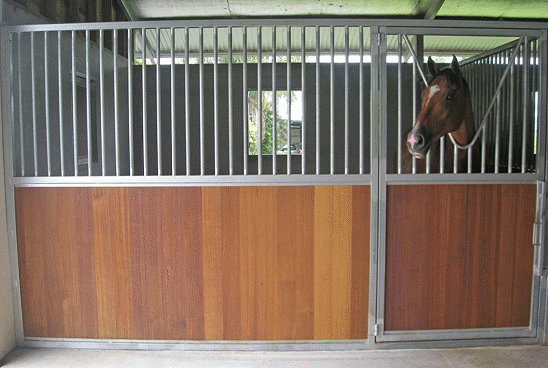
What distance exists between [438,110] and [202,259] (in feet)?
4.81

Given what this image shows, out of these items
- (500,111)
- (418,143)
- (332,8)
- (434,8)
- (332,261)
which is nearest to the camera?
(418,143)

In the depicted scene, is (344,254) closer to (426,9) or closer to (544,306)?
(544,306)

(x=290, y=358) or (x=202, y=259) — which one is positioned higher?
(x=202, y=259)

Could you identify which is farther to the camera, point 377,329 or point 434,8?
point 434,8

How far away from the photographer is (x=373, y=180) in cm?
229

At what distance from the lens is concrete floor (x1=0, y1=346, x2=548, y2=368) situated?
2201 mm

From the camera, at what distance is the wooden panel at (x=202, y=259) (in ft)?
7.57

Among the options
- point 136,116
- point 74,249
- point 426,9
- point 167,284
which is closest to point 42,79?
point 74,249

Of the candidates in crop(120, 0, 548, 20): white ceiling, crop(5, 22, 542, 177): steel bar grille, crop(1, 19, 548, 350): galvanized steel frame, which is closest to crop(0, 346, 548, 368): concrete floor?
crop(1, 19, 548, 350): galvanized steel frame

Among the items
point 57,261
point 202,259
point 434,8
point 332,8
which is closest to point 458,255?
point 202,259

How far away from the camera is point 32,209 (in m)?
2.35

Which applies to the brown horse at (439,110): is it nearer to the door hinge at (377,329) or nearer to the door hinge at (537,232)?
the door hinge at (537,232)

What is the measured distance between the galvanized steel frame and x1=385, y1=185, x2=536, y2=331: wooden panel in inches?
2.0

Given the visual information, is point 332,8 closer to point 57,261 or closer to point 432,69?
point 432,69
